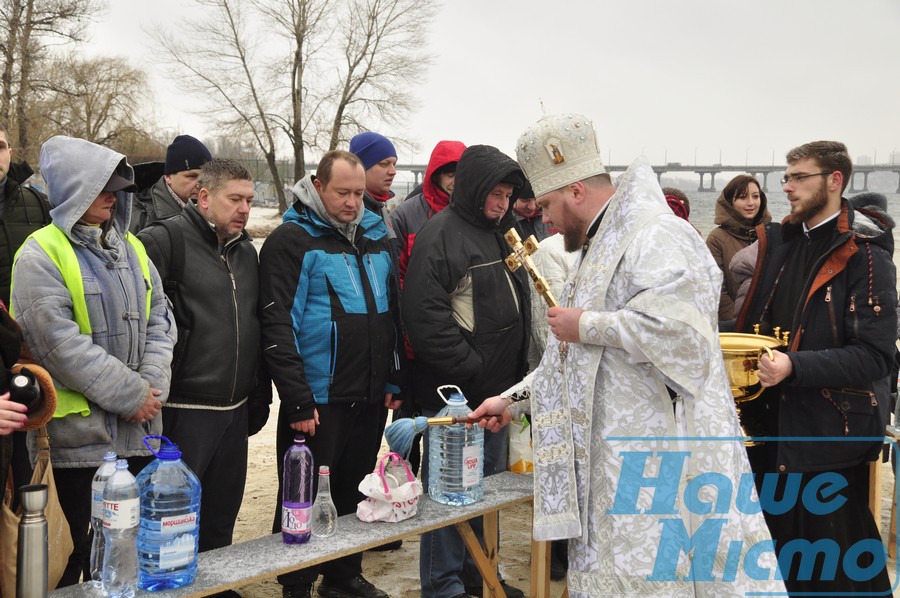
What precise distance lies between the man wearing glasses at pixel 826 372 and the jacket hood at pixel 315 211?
1.94 meters

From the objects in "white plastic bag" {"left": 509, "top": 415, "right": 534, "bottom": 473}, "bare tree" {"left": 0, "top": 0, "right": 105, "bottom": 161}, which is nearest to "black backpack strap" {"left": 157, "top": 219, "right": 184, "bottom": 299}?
"white plastic bag" {"left": 509, "top": 415, "right": 534, "bottom": 473}

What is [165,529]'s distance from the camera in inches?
86.2

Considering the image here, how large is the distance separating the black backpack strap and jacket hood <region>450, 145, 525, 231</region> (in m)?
1.32

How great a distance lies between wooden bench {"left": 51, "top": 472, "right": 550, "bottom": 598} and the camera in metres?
2.30

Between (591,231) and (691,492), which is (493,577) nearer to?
(691,492)

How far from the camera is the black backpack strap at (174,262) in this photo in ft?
10.5

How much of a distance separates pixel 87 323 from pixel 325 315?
105 cm

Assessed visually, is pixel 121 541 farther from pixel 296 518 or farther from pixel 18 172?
pixel 18 172

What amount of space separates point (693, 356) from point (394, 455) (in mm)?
1250

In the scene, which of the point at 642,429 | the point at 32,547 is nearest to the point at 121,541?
the point at 32,547

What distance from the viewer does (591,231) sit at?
250cm

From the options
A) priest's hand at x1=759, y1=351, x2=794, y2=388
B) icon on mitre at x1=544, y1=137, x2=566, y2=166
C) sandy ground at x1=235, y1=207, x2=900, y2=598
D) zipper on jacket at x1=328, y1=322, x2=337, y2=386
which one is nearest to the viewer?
icon on mitre at x1=544, y1=137, x2=566, y2=166

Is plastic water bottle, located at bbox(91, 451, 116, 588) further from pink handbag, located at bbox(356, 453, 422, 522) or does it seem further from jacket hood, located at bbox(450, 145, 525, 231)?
jacket hood, located at bbox(450, 145, 525, 231)

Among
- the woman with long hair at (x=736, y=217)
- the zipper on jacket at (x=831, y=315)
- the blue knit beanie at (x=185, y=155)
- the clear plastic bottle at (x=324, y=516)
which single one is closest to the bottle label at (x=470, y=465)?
the clear plastic bottle at (x=324, y=516)
